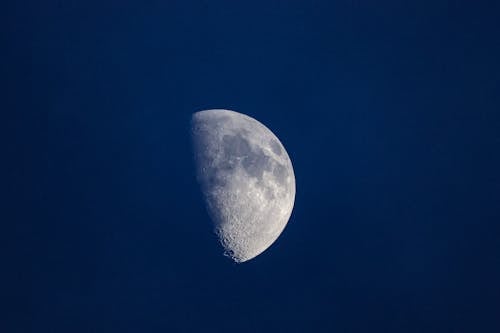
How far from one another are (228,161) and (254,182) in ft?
2.69

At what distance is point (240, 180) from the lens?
11.2m

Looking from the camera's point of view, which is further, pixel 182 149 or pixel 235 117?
pixel 235 117

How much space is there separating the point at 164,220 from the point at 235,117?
11.2ft

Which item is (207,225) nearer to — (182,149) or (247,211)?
(247,211)

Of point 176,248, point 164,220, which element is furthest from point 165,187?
point 176,248

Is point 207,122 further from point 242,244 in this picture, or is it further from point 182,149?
point 242,244

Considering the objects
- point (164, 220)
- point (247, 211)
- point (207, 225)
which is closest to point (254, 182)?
point (247, 211)

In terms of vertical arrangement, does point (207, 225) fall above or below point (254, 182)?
below

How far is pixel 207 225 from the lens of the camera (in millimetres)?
11344

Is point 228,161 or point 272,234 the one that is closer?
point 228,161

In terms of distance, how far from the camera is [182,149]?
11422 mm

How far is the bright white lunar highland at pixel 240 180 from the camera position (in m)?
11.2

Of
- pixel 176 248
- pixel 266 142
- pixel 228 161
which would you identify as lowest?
pixel 176 248

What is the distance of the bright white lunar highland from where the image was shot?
11.2m
